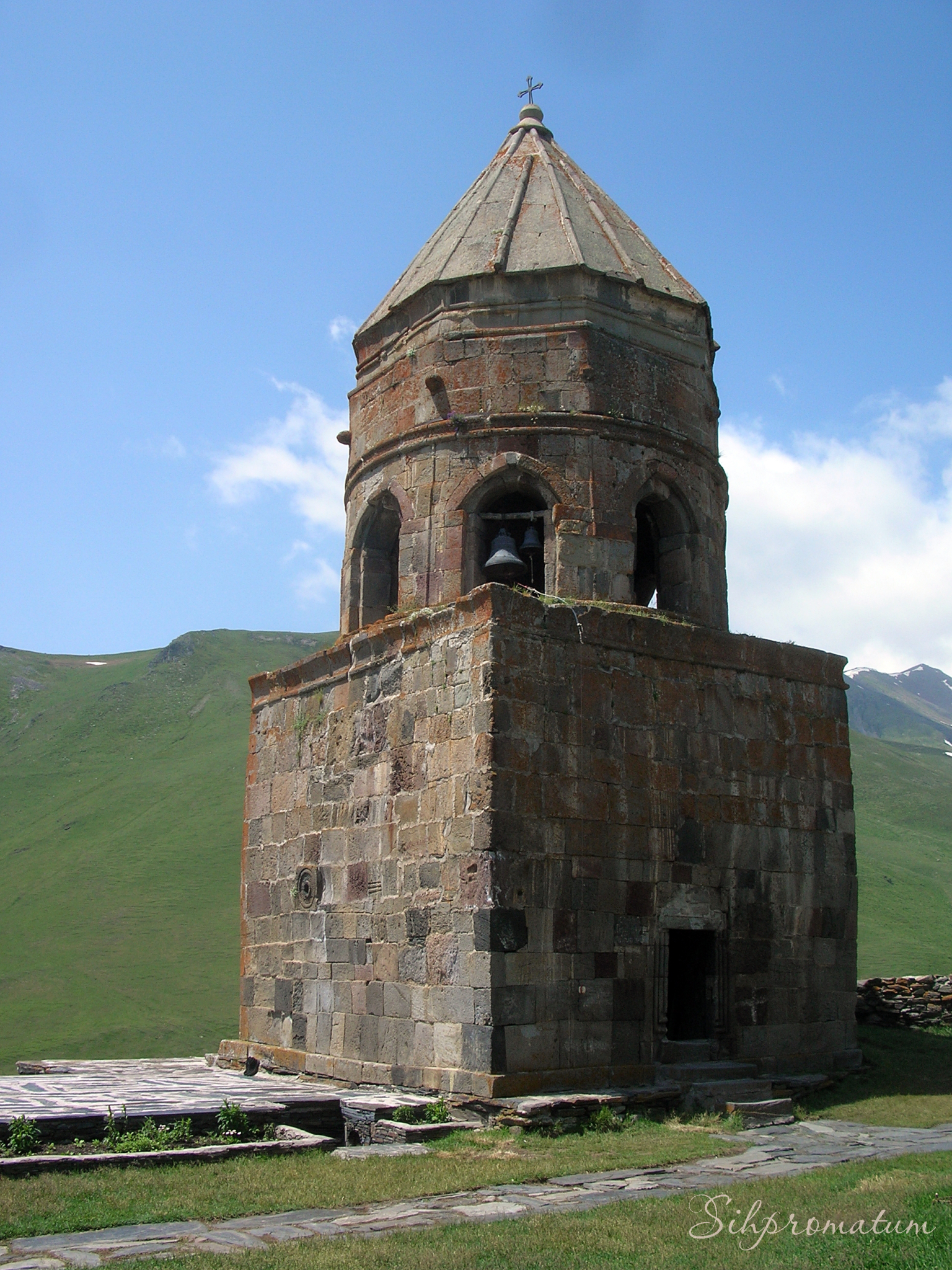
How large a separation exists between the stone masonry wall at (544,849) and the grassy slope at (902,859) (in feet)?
56.4

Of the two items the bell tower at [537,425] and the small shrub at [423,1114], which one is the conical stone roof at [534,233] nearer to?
the bell tower at [537,425]

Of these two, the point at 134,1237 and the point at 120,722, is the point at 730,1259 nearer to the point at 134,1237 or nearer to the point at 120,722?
the point at 134,1237

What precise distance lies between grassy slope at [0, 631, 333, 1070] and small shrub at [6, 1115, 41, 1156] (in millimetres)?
15246

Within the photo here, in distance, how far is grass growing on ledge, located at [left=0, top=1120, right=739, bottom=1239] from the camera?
5.86 m

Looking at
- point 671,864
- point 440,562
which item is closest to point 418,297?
point 440,562

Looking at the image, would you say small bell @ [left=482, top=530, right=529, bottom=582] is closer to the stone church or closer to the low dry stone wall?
the stone church

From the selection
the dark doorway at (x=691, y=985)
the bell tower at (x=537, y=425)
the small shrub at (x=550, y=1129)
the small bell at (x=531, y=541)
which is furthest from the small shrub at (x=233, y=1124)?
the small bell at (x=531, y=541)

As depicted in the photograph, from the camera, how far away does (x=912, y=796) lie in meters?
48.8

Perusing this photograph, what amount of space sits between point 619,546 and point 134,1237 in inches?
277

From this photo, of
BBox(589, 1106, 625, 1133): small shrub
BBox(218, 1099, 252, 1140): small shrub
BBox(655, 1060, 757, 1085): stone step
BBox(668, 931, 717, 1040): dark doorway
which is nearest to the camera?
BBox(218, 1099, 252, 1140): small shrub

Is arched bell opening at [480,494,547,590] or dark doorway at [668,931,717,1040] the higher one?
arched bell opening at [480,494,547,590]

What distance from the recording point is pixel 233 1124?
8.00 m

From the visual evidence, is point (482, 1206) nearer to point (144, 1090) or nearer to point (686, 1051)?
point (686, 1051)

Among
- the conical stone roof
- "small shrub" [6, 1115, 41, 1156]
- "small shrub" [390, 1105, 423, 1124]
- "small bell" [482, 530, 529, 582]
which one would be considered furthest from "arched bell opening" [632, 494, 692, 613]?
"small shrub" [6, 1115, 41, 1156]
